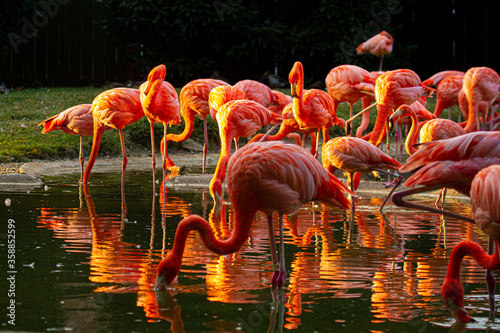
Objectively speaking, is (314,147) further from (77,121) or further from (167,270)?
(167,270)

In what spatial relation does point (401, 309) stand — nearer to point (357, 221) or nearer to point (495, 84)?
point (357, 221)

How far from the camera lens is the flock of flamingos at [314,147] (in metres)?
3.19

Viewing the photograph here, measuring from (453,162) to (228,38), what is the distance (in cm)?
1278

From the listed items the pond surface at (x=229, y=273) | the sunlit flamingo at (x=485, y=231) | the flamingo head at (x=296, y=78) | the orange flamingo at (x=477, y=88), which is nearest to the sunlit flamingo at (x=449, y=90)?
the orange flamingo at (x=477, y=88)

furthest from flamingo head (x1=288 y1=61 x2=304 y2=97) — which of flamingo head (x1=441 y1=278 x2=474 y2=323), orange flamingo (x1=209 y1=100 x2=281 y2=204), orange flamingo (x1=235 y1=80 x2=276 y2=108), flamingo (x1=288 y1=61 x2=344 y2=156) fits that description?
flamingo head (x1=441 y1=278 x2=474 y2=323)

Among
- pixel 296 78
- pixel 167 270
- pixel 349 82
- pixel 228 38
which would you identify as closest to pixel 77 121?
pixel 296 78

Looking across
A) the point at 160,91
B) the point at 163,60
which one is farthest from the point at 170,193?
the point at 163,60

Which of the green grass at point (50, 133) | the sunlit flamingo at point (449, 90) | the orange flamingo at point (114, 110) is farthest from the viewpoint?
the sunlit flamingo at point (449, 90)

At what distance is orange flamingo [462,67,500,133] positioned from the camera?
8203 mm

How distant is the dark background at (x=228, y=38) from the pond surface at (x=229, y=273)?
32.6ft

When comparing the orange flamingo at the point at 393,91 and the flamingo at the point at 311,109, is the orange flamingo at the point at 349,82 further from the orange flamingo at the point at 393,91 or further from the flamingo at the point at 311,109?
the flamingo at the point at 311,109

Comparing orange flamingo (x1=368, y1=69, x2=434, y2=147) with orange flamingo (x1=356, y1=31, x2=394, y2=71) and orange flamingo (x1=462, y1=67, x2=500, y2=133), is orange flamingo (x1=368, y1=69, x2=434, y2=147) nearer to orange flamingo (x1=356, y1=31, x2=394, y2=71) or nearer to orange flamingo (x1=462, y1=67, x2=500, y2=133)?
orange flamingo (x1=462, y1=67, x2=500, y2=133)

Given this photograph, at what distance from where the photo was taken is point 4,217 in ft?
16.2

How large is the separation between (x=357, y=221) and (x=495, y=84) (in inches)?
164
